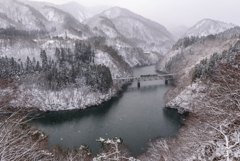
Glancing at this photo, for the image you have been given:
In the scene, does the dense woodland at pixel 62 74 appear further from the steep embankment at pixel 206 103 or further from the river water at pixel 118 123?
the steep embankment at pixel 206 103

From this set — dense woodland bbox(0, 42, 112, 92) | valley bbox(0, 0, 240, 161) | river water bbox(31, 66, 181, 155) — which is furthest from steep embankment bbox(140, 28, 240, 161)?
dense woodland bbox(0, 42, 112, 92)

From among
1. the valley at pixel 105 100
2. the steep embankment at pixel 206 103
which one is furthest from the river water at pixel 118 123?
the steep embankment at pixel 206 103

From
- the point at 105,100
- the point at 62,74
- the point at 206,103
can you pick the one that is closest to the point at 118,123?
the point at 105,100

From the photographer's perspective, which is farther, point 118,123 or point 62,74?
point 62,74

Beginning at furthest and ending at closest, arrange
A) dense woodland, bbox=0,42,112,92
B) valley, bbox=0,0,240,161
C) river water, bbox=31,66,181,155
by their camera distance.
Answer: dense woodland, bbox=0,42,112,92 < river water, bbox=31,66,181,155 < valley, bbox=0,0,240,161

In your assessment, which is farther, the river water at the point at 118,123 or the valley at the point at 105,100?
the river water at the point at 118,123

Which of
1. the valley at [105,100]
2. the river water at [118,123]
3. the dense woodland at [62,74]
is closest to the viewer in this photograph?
the valley at [105,100]

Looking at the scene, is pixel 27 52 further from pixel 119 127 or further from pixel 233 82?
pixel 233 82

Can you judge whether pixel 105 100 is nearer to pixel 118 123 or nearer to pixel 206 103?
pixel 118 123

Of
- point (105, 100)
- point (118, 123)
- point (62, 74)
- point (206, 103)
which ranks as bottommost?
point (118, 123)

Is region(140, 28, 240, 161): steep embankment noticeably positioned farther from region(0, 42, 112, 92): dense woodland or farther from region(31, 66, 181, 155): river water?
region(0, 42, 112, 92): dense woodland
